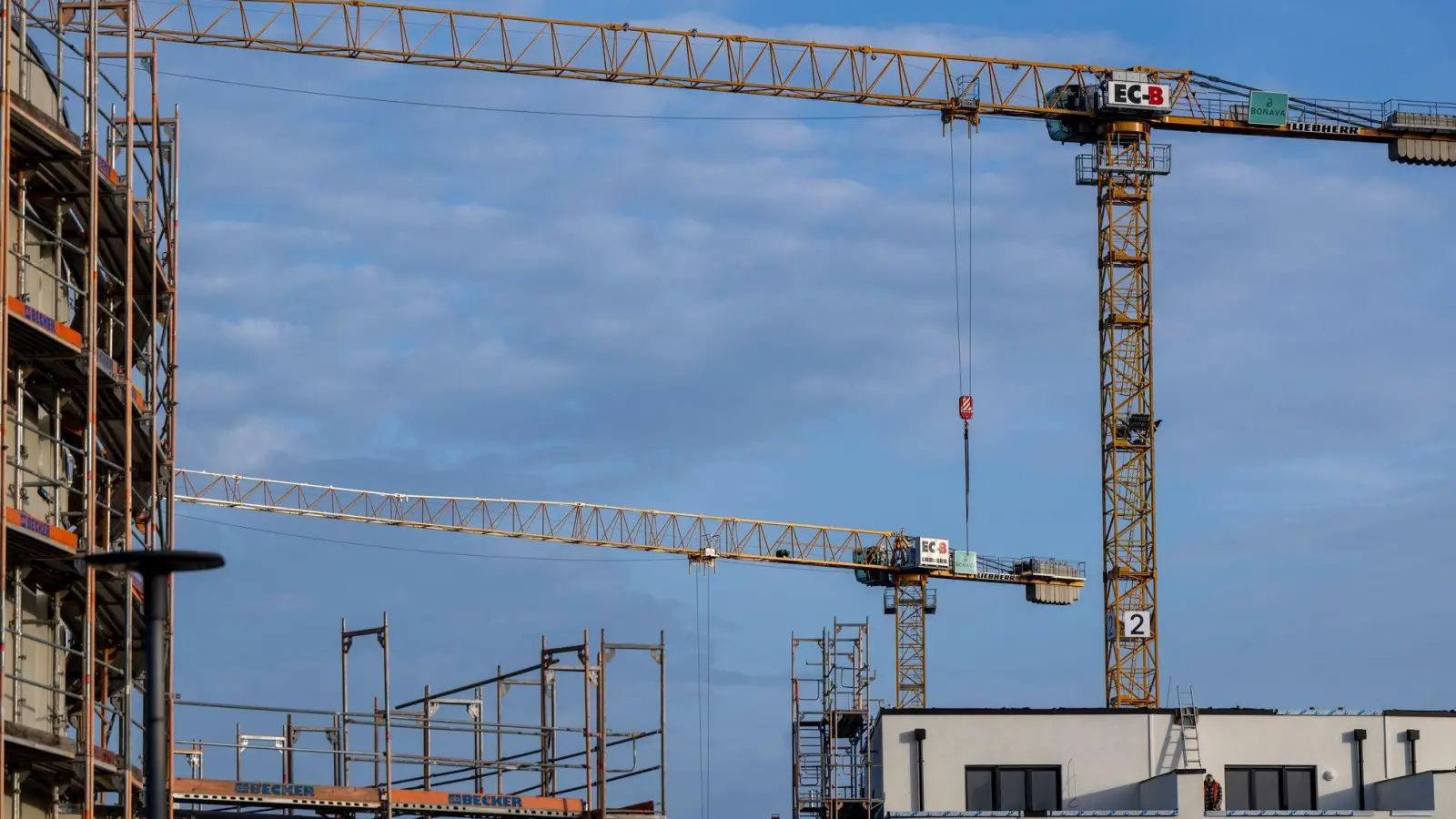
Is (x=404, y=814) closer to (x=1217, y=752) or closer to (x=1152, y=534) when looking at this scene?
(x=1217, y=752)

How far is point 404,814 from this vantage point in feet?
156

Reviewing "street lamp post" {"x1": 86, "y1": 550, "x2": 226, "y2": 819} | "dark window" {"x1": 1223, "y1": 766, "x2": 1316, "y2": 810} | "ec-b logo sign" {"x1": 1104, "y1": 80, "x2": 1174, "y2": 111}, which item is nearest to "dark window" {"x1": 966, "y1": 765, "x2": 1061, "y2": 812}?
"dark window" {"x1": 1223, "y1": 766, "x2": 1316, "y2": 810}

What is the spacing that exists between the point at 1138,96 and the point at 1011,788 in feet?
215

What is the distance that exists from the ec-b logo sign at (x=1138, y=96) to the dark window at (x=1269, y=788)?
62.2 metres

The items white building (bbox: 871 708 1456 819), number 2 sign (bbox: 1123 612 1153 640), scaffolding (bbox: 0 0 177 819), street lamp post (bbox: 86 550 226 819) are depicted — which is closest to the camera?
street lamp post (bbox: 86 550 226 819)

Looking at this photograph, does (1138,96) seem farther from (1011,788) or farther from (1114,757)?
(1011,788)

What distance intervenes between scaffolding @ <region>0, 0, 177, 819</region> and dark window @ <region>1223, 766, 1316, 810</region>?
102ft

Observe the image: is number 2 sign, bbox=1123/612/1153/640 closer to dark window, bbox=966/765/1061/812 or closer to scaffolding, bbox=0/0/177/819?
dark window, bbox=966/765/1061/812

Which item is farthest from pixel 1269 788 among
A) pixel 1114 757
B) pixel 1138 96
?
pixel 1138 96

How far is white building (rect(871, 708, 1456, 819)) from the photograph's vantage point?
6262 centimetres

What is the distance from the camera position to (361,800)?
46031mm

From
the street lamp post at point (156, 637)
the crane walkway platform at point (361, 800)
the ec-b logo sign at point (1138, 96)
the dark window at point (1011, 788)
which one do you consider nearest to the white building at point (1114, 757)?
the dark window at point (1011, 788)

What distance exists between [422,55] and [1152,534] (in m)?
44.8

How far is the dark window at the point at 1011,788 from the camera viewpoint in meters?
62.8
